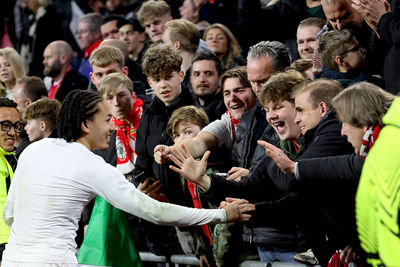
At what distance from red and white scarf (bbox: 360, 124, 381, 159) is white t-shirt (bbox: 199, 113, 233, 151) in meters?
2.27

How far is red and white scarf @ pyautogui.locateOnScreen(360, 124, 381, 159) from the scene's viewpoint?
4336 millimetres

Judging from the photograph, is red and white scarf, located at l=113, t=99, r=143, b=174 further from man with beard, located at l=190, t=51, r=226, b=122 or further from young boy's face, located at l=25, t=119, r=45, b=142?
young boy's face, located at l=25, t=119, r=45, b=142

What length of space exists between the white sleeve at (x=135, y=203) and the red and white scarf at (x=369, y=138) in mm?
1425

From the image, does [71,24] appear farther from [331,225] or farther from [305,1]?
[331,225]

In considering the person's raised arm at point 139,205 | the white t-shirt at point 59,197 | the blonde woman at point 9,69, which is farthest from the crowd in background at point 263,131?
the blonde woman at point 9,69

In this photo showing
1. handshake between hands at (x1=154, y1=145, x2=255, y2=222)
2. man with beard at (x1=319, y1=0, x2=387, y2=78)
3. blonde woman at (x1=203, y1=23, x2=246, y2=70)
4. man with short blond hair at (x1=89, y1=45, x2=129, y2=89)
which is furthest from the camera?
blonde woman at (x1=203, y1=23, x2=246, y2=70)

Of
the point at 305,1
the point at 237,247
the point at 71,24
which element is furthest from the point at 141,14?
the point at 237,247

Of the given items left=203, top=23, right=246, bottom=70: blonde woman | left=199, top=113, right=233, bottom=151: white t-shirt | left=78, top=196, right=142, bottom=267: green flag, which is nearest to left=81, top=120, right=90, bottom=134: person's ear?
left=78, top=196, right=142, bottom=267: green flag

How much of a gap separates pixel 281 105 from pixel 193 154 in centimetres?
89

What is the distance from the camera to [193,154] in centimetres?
638

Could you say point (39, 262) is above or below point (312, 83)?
below

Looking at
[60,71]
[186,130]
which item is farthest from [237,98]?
[60,71]

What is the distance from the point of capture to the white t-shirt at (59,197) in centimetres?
524

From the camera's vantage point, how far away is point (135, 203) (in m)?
5.32
